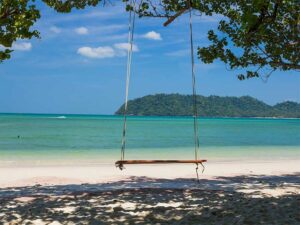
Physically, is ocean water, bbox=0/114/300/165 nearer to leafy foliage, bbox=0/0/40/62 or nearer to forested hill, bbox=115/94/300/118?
leafy foliage, bbox=0/0/40/62

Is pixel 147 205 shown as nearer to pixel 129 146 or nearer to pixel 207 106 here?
pixel 129 146

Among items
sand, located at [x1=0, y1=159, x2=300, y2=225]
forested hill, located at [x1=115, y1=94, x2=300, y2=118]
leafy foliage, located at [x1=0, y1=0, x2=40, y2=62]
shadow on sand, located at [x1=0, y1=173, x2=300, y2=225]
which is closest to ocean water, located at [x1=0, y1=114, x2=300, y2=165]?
sand, located at [x1=0, y1=159, x2=300, y2=225]

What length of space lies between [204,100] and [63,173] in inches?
5696

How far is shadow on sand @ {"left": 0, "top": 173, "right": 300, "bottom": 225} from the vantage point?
750cm

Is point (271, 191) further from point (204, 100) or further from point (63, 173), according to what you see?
point (204, 100)

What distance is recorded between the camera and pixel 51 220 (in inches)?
302

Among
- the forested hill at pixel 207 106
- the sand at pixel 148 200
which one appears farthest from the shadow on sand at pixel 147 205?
the forested hill at pixel 207 106

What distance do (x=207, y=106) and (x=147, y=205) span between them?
16362 centimetres

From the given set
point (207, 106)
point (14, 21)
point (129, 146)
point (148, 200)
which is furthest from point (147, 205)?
point (207, 106)

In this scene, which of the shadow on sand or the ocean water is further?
the ocean water

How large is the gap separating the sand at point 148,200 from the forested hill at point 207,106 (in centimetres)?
13499

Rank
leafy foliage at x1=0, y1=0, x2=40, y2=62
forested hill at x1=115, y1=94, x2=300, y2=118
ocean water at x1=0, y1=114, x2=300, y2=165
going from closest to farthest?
leafy foliage at x1=0, y1=0, x2=40, y2=62, ocean water at x1=0, y1=114, x2=300, y2=165, forested hill at x1=115, y1=94, x2=300, y2=118

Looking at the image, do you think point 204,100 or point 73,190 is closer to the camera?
point 73,190

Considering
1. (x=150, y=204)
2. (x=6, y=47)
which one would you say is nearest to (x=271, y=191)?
(x=150, y=204)
